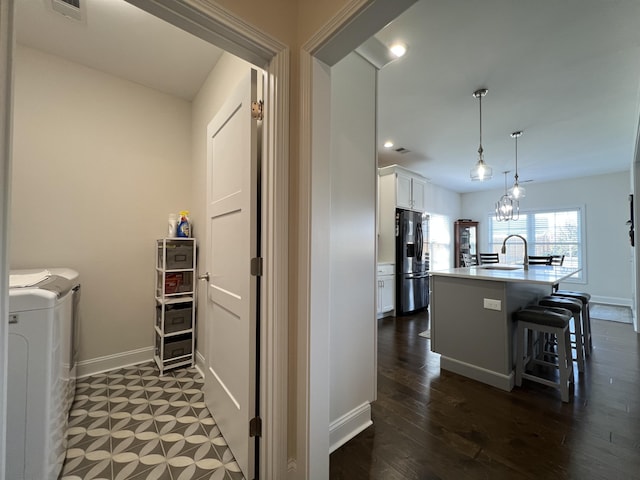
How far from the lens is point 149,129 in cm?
267

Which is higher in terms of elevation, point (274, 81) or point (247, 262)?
point (274, 81)

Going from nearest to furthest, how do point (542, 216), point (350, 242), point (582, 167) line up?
point (350, 242) → point (582, 167) → point (542, 216)

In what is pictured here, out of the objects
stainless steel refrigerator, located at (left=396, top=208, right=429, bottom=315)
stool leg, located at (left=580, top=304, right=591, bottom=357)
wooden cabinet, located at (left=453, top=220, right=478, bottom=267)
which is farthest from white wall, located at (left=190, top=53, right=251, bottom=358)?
wooden cabinet, located at (left=453, top=220, right=478, bottom=267)

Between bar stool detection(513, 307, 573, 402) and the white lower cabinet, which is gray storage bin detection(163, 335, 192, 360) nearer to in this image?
the white lower cabinet

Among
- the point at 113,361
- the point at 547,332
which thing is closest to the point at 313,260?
the point at 547,332

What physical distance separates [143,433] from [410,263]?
13.4 feet

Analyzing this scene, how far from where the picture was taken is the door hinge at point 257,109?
1319 millimetres

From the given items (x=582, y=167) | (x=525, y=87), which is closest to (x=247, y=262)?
(x=525, y=87)

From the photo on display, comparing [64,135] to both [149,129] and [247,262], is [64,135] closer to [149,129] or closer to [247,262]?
[149,129]

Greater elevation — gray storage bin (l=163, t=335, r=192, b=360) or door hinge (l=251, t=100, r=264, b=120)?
door hinge (l=251, t=100, r=264, b=120)

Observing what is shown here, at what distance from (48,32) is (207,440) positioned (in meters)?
3.10

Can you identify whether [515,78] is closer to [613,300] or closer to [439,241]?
[439,241]

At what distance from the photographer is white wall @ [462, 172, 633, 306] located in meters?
5.25

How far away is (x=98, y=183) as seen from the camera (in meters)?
2.41
